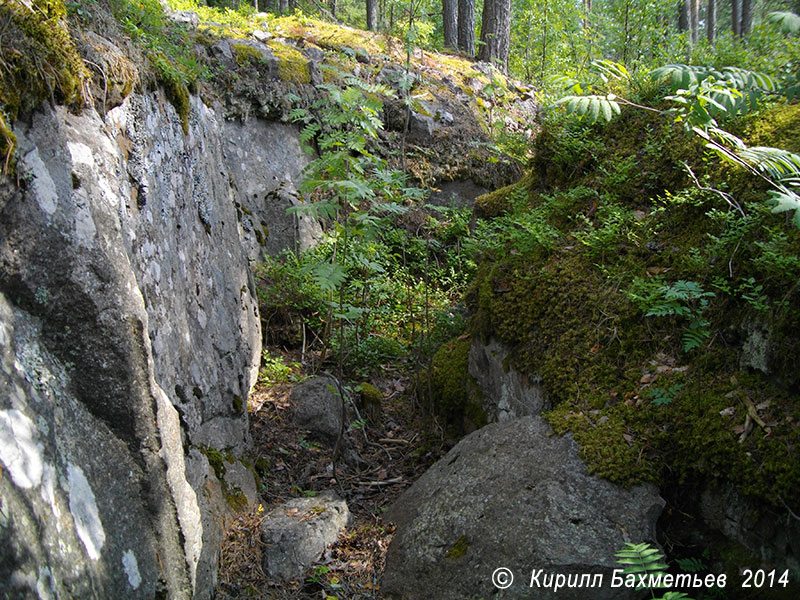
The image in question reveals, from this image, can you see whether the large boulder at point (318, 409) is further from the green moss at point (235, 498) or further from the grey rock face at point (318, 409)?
the green moss at point (235, 498)

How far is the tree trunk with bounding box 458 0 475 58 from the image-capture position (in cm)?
1341

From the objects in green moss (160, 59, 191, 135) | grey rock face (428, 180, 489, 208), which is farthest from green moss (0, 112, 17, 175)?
grey rock face (428, 180, 489, 208)

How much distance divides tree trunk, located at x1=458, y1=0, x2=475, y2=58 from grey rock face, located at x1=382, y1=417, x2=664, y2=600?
1224 centimetres

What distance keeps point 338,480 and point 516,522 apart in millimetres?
1979

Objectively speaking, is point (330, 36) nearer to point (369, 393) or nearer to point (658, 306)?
point (369, 393)

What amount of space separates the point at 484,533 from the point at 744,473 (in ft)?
4.63

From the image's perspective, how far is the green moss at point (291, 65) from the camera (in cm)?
832

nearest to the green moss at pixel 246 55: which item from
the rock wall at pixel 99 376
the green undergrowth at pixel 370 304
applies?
the green undergrowth at pixel 370 304

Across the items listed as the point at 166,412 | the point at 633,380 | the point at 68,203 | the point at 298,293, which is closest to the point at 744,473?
the point at 633,380

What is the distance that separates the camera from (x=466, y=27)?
44.7ft

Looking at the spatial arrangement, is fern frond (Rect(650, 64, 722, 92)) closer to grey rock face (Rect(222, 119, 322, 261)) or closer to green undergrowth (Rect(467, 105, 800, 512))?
green undergrowth (Rect(467, 105, 800, 512))

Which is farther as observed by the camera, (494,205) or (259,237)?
(259,237)

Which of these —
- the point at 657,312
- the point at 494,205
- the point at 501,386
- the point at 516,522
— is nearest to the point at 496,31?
the point at 494,205

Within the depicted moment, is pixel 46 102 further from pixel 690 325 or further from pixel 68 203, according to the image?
pixel 690 325
